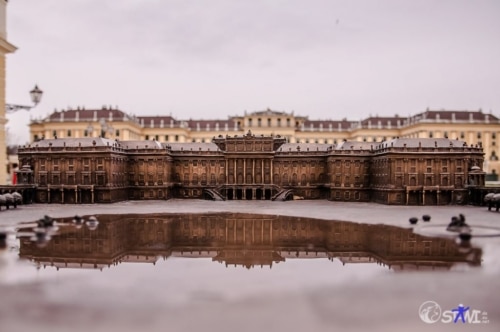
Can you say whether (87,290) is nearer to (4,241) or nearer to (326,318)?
(326,318)

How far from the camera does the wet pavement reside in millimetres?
14867

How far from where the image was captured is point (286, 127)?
433ft

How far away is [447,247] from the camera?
2628 cm

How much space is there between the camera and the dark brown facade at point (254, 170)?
202 ft

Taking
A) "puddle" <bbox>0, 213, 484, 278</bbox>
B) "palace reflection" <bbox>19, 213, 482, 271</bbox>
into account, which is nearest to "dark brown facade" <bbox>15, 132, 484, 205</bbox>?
"puddle" <bbox>0, 213, 484, 278</bbox>

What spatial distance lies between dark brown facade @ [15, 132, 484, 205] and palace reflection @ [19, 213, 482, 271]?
88.8 ft
